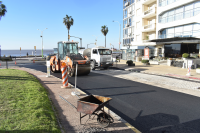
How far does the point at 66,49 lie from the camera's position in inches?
643

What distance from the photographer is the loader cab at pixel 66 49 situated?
53.2ft

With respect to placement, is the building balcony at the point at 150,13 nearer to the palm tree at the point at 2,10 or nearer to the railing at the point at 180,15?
the railing at the point at 180,15

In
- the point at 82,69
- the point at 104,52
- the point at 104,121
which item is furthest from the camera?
the point at 104,52

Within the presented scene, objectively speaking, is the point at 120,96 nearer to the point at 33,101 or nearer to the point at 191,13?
the point at 33,101

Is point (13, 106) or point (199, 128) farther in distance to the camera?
point (13, 106)

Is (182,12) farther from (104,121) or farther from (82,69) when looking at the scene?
(104,121)

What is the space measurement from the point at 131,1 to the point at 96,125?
46814 mm

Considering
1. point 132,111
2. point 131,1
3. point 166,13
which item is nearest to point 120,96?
point 132,111

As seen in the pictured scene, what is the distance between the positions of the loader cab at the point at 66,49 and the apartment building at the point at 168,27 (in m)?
14.3

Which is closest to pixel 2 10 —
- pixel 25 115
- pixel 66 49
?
pixel 66 49

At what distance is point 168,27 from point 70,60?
21662 mm

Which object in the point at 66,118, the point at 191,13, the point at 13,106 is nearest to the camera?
the point at 66,118

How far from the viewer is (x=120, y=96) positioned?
330 inches

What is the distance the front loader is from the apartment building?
1426 cm
